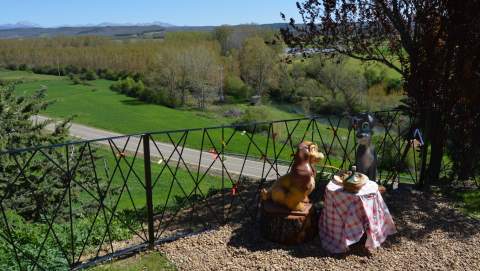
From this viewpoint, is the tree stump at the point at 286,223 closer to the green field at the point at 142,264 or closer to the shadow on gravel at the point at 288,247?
the shadow on gravel at the point at 288,247

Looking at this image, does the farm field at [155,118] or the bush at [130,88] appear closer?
the farm field at [155,118]

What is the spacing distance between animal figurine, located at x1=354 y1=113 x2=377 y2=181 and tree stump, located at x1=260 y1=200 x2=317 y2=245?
1.16 meters

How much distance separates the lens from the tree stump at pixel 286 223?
5.68 meters

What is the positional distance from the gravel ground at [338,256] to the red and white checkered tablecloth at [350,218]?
159 mm

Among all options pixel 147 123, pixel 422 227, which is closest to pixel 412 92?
pixel 422 227

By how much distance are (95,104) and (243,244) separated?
5239 centimetres

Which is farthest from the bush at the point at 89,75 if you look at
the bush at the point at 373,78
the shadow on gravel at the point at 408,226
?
the shadow on gravel at the point at 408,226

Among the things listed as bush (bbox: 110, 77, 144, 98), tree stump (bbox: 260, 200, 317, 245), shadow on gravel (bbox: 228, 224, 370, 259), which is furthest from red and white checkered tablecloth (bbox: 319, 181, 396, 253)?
bush (bbox: 110, 77, 144, 98)

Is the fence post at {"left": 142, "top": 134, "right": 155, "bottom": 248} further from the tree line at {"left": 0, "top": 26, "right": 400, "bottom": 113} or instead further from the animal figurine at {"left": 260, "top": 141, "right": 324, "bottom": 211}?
the tree line at {"left": 0, "top": 26, "right": 400, "bottom": 113}

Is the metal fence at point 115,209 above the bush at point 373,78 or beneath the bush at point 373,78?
above

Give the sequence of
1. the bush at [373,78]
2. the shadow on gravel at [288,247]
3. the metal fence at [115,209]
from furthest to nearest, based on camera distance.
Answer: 1. the bush at [373,78]
2. the shadow on gravel at [288,247]
3. the metal fence at [115,209]

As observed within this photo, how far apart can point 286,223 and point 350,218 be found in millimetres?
792

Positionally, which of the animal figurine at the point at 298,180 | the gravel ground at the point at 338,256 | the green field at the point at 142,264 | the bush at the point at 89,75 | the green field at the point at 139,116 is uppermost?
the animal figurine at the point at 298,180

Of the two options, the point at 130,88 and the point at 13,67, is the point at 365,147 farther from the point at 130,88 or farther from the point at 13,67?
the point at 13,67
